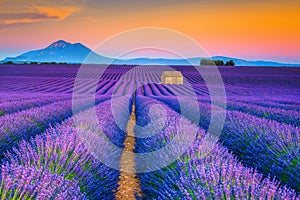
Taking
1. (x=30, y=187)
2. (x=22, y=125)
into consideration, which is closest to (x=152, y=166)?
(x=30, y=187)

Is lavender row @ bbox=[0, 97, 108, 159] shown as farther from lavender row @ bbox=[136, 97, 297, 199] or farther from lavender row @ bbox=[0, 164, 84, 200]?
lavender row @ bbox=[0, 164, 84, 200]

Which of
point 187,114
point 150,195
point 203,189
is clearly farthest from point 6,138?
point 187,114

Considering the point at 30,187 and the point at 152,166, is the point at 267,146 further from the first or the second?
the point at 30,187

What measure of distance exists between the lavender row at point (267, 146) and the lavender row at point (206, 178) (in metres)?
0.40

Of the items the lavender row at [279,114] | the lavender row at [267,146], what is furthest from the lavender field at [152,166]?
the lavender row at [279,114]

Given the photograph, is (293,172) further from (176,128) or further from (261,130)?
(176,128)

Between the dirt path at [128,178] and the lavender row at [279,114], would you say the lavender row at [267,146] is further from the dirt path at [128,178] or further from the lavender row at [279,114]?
the dirt path at [128,178]

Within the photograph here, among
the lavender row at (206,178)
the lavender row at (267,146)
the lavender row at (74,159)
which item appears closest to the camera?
the lavender row at (206,178)

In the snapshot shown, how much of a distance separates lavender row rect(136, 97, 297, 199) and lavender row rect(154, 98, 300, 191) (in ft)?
1.30

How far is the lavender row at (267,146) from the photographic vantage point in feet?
10.8

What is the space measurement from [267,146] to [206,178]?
6.20 ft

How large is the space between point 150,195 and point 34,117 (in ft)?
9.28

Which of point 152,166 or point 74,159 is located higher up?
point 74,159

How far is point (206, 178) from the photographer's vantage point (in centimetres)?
218
